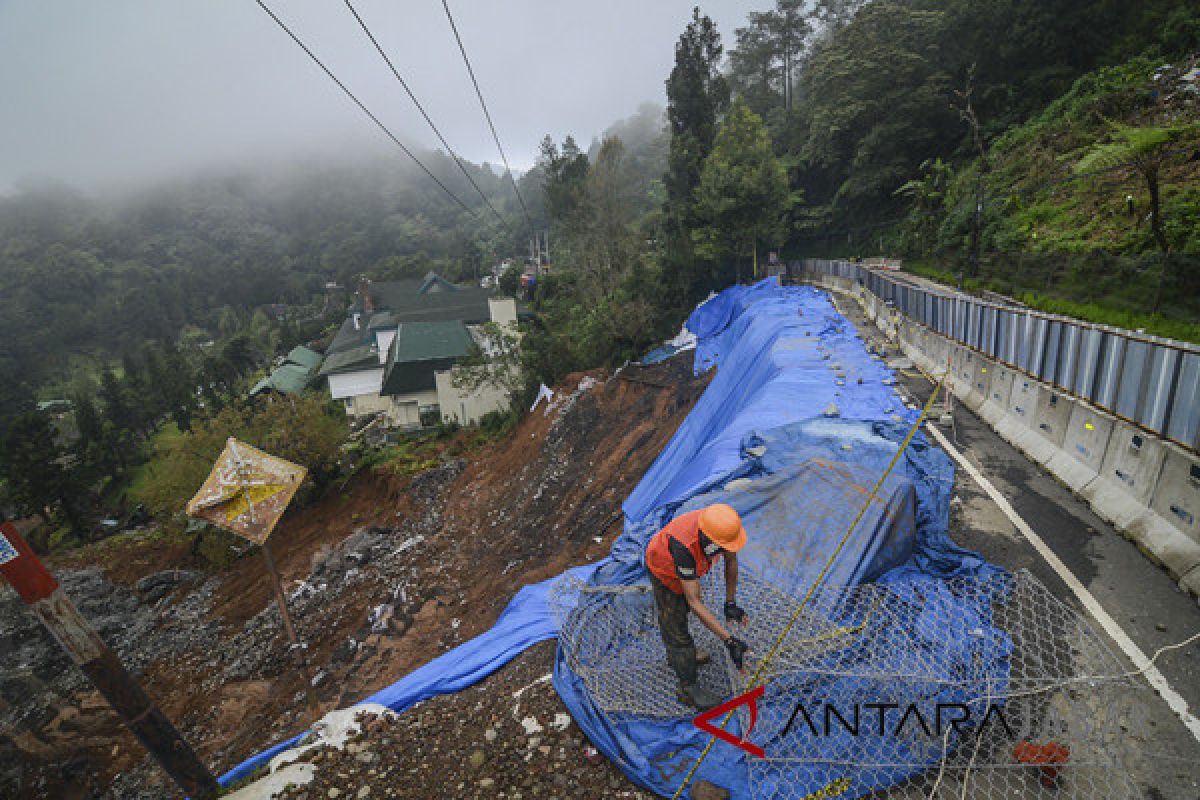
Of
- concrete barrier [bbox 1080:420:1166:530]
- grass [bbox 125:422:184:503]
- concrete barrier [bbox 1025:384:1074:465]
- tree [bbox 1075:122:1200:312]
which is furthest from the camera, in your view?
grass [bbox 125:422:184:503]

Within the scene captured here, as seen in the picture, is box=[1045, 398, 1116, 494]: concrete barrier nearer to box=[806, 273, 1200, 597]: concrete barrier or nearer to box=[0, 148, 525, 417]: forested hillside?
box=[806, 273, 1200, 597]: concrete barrier

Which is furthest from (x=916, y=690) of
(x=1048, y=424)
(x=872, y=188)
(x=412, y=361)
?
(x=412, y=361)

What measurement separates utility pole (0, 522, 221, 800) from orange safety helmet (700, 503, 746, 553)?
14.6 ft

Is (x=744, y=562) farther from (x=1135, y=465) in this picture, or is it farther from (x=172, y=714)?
(x=172, y=714)

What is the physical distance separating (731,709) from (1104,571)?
151 inches

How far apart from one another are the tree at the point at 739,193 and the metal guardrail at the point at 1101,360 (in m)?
14.8

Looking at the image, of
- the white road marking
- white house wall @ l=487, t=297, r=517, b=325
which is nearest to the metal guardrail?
the white road marking

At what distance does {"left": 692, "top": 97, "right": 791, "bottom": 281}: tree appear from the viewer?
22.7 m

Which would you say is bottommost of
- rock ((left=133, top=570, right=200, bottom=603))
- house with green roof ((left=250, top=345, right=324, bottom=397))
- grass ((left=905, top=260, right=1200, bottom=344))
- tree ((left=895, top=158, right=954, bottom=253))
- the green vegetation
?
rock ((left=133, top=570, right=200, bottom=603))

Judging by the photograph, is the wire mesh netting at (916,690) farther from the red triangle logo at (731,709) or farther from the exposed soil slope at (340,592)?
the exposed soil slope at (340,592)

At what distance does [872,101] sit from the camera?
2542 cm

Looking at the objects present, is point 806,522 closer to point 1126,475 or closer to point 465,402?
point 1126,475

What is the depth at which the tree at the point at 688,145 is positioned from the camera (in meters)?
26.0

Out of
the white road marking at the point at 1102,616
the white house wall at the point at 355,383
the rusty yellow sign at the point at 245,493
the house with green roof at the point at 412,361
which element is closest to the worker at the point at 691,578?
the white road marking at the point at 1102,616
